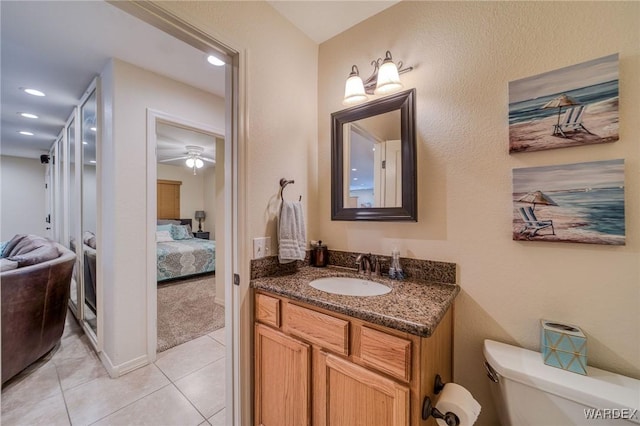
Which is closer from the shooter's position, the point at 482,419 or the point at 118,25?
the point at 482,419

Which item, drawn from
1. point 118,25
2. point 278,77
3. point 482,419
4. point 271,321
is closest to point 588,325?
point 482,419

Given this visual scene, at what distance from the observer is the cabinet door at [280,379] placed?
3.56 ft

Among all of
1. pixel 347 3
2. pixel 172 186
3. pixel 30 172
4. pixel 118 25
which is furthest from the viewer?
pixel 172 186

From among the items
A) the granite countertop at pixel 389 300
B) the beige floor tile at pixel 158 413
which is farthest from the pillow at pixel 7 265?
the granite countertop at pixel 389 300

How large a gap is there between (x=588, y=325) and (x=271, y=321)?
1335 mm

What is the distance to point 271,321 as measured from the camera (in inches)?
48.1

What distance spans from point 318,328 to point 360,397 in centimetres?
29

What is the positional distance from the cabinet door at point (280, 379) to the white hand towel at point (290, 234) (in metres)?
0.40

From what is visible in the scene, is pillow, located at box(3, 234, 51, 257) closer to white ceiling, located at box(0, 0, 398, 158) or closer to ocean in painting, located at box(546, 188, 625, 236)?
white ceiling, located at box(0, 0, 398, 158)

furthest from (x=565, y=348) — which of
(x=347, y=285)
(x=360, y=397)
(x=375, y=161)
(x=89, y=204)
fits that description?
(x=89, y=204)

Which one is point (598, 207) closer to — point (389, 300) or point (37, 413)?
point (389, 300)

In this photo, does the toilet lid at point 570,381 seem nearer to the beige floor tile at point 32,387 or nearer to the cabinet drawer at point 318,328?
the cabinet drawer at point 318,328

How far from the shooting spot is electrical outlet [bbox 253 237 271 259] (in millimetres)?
1337

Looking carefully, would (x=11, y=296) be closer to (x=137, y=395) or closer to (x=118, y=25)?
(x=137, y=395)
